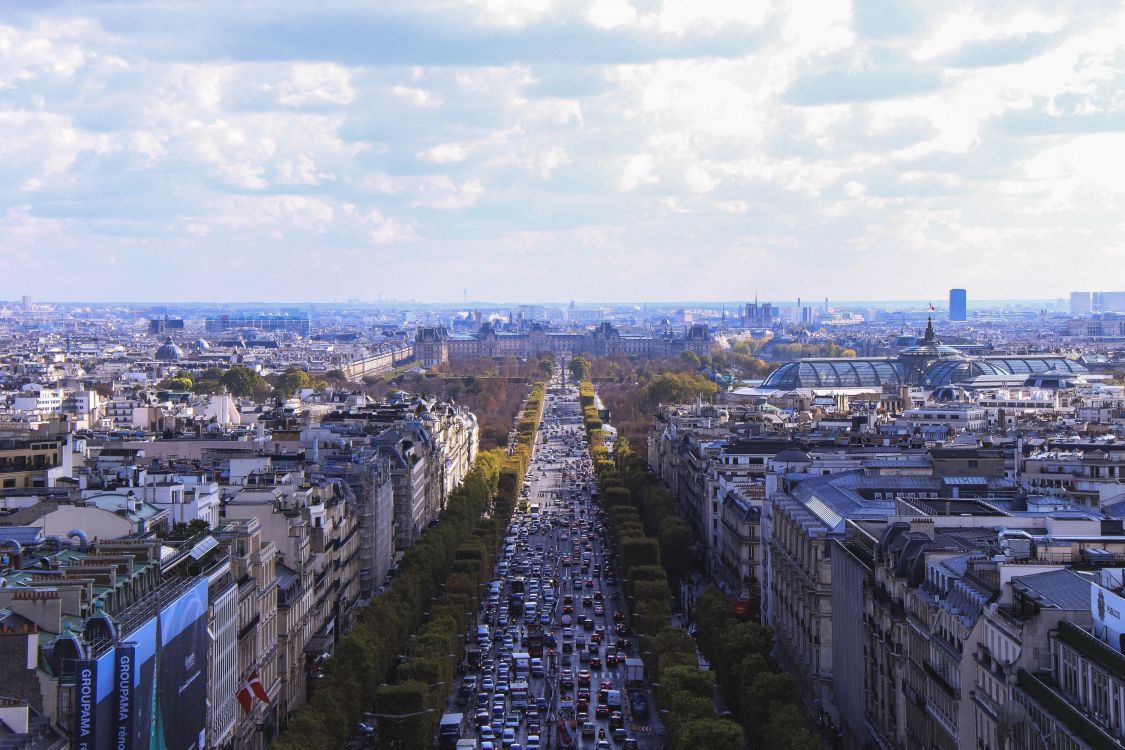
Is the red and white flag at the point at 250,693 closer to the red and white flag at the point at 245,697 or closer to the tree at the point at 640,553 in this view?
the red and white flag at the point at 245,697

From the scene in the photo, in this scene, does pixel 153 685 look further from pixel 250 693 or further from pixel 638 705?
pixel 638 705

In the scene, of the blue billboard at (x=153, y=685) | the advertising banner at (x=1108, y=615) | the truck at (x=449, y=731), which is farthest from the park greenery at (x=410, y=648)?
the advertising banner at (x=1108, y=615)

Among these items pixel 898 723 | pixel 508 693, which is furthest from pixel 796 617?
pixel 898 723

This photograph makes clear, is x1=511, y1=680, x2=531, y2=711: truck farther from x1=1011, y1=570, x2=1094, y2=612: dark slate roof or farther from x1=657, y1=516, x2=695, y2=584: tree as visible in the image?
x1=1011, y1=570, x2=1094, y2=612: dark slate roof

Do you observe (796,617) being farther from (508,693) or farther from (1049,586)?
(1049,586)

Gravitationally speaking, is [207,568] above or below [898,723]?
above

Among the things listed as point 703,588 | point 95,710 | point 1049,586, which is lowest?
point 703,588

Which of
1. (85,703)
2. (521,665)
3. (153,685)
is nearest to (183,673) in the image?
(153,685)
